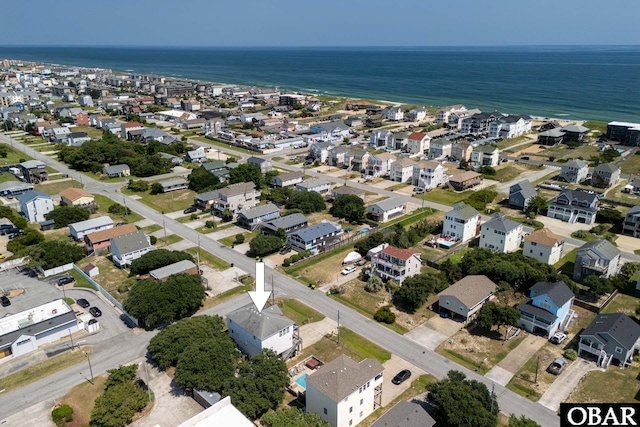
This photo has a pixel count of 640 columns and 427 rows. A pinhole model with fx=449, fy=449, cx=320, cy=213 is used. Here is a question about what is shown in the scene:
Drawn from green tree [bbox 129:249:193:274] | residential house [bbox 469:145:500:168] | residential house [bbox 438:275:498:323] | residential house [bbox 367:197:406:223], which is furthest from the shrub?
residential house [bbox 469:145:500:168]

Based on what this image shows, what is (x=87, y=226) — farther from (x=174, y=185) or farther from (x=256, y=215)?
(x=256, y=215)

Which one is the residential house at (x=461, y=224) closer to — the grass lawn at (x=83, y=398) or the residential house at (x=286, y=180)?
the residential house at (x=286, y=180)

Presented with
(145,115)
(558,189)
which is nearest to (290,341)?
(558,189)

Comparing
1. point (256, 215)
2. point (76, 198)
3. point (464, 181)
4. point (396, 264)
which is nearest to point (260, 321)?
point (396, 264)

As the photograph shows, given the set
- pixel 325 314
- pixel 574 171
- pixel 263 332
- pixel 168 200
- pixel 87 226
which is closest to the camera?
pixel 263 332

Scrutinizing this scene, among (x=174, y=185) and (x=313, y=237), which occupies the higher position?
(x=313, y=237)

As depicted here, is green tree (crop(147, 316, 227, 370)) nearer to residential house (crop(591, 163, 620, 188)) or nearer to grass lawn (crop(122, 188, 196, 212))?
grass lawn (crop(122, 188, 196, 212))
